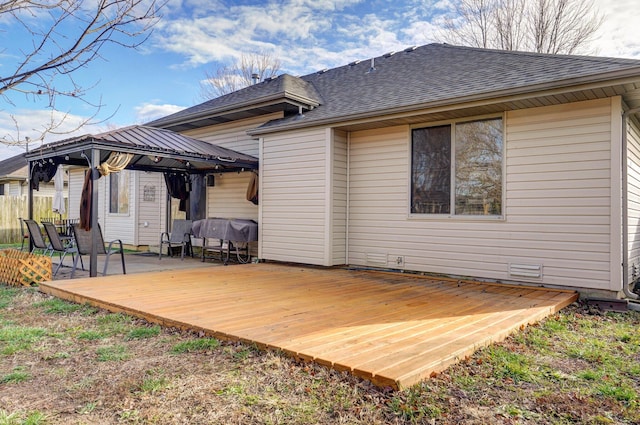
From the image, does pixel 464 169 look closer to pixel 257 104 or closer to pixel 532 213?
pixel 532 213

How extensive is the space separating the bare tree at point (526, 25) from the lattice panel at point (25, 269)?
1521 cm

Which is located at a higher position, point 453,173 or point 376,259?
point 453,173

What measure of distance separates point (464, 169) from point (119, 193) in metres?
9.70

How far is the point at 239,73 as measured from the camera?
73.7ft

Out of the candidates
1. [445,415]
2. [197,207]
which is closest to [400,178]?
[445,415]

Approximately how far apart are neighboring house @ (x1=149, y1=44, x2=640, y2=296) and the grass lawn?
74.4 inches

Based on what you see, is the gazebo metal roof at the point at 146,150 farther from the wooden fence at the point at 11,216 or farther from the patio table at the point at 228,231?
the wooden fence at the point at 11,216

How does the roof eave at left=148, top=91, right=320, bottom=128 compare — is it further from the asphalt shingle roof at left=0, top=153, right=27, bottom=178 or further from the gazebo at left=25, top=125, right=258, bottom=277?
the asphalt shingle roof at left=0, top=153, right=27, bottom=178

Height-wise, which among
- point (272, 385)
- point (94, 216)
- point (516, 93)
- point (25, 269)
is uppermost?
point (516, 93)

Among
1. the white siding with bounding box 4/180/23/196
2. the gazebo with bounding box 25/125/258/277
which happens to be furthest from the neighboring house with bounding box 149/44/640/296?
the white siding with bounding box 4/180/23/196

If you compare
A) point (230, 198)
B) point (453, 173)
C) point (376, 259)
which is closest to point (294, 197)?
point (376, 259)

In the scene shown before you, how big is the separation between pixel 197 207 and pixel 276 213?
3136 millimetres

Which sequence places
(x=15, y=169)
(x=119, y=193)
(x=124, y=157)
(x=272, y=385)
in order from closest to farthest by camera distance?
(x=272, y=385) < (x=124, y=157) < (x=119, y=193) < (x=15, y=169)

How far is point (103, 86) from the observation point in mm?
3953
